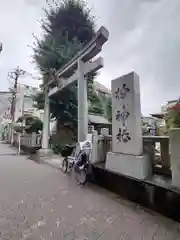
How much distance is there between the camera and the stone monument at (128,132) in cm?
371

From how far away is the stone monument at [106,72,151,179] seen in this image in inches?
146

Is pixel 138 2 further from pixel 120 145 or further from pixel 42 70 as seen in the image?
pixel 42 70

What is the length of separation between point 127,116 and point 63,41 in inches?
343

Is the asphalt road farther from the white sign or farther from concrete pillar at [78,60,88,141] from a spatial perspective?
concrete pillar at [78,60,88,141]

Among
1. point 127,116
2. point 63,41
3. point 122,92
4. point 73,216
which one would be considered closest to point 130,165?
point 127,116

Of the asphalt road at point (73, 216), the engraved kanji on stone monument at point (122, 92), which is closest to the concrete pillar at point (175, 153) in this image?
the asphalt road at point (73, 216)

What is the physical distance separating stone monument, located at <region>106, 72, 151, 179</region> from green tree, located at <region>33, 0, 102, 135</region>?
6633 millimetres

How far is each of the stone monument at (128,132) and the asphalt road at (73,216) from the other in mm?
717

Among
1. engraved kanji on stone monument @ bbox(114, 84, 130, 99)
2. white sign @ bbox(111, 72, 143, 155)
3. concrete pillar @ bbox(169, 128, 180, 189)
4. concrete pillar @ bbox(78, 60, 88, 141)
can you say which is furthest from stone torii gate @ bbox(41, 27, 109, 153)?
concrete pillar @ bbox(169, 128, 180, 189)

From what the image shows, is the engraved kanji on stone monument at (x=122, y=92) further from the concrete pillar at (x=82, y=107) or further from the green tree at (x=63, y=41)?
the green tree at (x=63, y=41)

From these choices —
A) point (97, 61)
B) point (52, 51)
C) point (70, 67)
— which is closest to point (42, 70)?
point (52, 51)

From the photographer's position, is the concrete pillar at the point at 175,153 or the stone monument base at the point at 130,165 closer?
the concrete pillar at the point at 175,153

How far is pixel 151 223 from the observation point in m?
2.70

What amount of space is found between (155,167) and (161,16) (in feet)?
19.6
